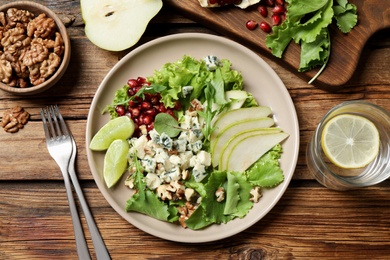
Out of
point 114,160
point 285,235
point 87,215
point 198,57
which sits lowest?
point 285,235

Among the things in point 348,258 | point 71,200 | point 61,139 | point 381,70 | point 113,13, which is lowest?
point 348,258

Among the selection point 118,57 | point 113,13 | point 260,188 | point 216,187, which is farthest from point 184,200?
point 113,13

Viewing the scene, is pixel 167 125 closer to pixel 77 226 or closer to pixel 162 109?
pixel 162 109

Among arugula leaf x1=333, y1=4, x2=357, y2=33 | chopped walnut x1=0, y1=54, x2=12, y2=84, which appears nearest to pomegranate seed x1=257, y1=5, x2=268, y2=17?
arugula leaf x1=333, y1=4, x2=357, y2=33

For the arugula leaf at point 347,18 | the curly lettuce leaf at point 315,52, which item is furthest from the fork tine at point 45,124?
the arugula leaf at point 347,18

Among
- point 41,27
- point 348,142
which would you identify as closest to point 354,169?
point 348,142

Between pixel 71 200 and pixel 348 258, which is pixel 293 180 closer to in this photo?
pixel 348 258

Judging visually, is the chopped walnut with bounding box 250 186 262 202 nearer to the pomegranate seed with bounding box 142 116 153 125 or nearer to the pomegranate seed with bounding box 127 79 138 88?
the pomegranate seed with bounding box 142 116 153 125
